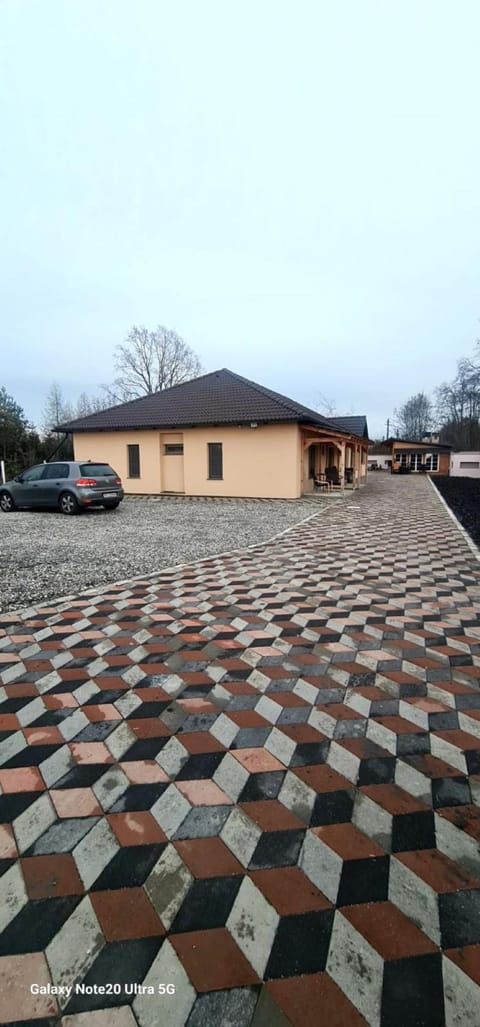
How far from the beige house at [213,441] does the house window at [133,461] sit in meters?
0.04

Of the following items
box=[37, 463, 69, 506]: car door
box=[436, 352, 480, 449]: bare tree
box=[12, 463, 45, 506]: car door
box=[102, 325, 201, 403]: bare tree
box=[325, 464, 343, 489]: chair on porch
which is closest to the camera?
box=[37, 463, 69, 506]: car door

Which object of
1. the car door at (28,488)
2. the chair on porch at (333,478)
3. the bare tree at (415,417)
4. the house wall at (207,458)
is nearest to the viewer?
the car door at (28,488)

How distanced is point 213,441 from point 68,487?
6.15m

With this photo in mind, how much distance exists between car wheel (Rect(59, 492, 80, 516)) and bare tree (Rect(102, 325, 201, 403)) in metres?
27.3

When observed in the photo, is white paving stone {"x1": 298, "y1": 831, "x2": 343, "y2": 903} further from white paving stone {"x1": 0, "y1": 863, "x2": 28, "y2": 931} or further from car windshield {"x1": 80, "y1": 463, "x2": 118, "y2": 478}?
car windshield {"x1": 80, "y1": 463, "x2": 118, "y2": 478}

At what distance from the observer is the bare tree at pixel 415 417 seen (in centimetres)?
5709

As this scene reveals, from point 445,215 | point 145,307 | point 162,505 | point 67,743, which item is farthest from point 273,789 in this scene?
point 145,307

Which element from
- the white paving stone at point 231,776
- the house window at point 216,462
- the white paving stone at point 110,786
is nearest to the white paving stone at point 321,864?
the white paving stone at point 231,776

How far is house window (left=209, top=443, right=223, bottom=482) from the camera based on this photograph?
617 inches

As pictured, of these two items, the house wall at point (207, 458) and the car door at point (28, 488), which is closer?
the car door at point (28, 488)

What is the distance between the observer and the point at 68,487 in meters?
10.8

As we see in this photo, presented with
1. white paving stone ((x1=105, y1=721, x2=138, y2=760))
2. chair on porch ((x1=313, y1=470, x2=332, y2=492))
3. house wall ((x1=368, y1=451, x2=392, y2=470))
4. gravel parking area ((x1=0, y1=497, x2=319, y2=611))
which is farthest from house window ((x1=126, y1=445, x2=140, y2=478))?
house wall ((x1=368, y1=451, x2=392, y2=470))

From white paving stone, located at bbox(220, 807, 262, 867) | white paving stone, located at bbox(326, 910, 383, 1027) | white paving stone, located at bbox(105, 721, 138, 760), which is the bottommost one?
white paving stone, located at bbox(326, 910, 383, 1027)

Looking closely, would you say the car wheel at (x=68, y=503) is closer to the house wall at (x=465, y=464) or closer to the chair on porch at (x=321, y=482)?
the chair on porch at (x=321, y=482)
